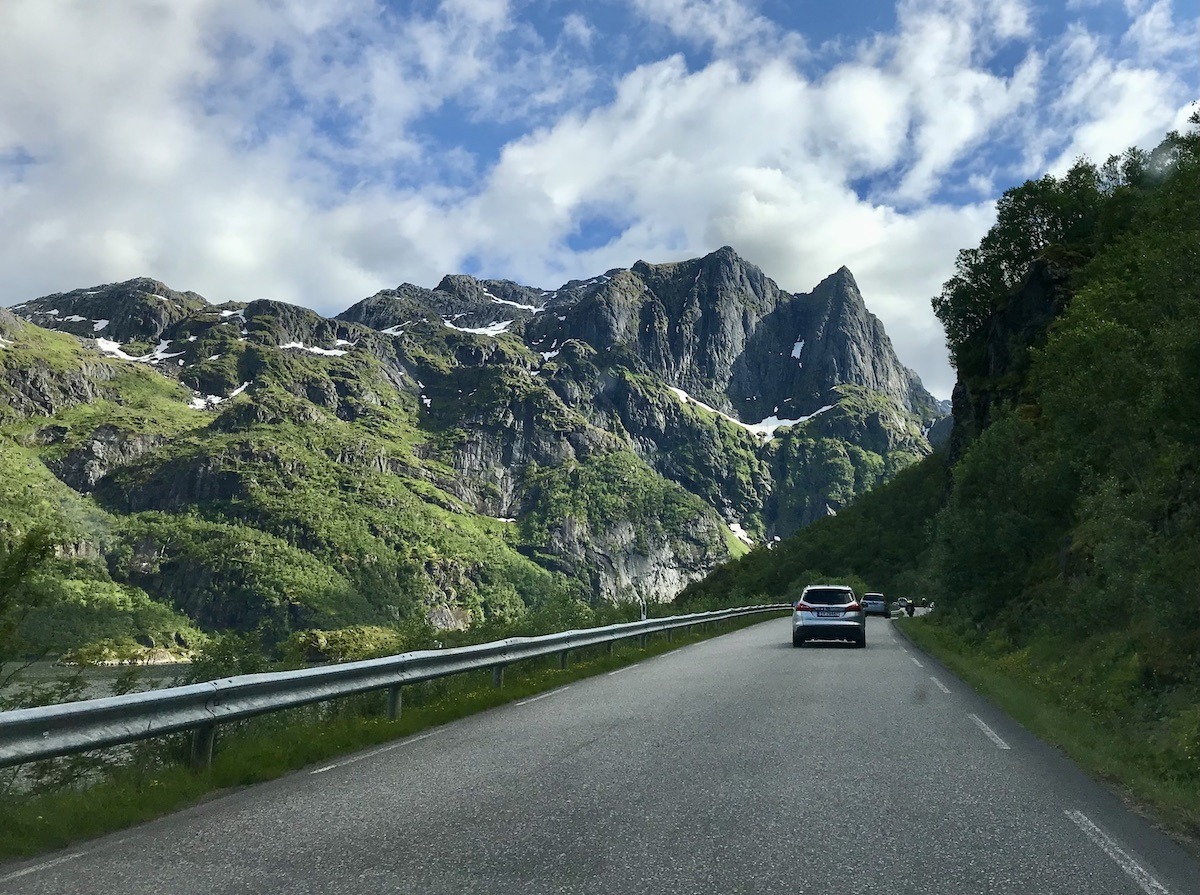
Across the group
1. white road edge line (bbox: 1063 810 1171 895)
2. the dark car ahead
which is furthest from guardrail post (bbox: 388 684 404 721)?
the dark car ahead

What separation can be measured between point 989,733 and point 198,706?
838 centimetres

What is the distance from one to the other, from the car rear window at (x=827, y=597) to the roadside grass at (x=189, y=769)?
1384 cm

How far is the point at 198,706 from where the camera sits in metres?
7.50

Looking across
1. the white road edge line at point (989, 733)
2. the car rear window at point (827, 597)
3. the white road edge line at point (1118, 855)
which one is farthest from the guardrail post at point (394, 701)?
the car rear window at point (827, 597)

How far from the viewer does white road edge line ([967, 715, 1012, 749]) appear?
9.15m

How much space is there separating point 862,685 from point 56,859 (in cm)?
1251

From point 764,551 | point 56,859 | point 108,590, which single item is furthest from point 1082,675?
point 108,590

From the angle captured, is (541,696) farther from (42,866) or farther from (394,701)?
(42,866)

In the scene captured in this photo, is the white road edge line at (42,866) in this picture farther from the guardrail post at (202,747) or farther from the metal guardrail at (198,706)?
the guardrail post at (202,747)

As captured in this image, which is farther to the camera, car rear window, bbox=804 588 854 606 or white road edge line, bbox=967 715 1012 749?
car rear window, bbox=804 588 854 606

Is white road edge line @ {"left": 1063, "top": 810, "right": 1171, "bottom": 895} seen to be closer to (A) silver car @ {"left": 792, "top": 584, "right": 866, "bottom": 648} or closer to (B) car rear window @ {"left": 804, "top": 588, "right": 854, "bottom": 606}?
(A) silver car @ {"left": 792, "top": 584, "right": 866, "bottom": 648}

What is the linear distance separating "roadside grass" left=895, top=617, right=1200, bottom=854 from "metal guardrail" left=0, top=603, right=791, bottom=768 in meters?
7.35

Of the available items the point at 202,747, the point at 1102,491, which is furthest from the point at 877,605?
the point at 202,747

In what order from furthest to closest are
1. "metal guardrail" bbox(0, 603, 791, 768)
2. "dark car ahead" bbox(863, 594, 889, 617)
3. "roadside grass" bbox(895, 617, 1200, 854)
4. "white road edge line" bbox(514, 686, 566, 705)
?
"dark car ahead" bbox(863, 594, 889, 617)
"white road edge line" bbox(514, 686, 566, 705)
"roadside grass" bbox(895, 617, 1200, 854)
"metal guardrail" bbox(0, 603, 791, 768)
